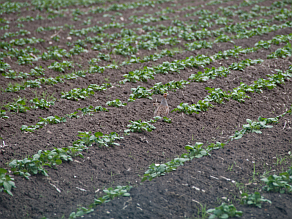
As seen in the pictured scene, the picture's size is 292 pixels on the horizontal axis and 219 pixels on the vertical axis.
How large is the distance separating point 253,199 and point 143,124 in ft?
8.08

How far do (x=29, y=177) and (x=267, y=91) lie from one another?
20.3ft

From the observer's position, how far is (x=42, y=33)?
40.8ft

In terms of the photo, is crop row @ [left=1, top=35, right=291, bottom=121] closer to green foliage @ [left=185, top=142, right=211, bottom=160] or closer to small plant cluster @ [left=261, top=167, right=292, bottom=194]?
green foliage @ [left=185, top=142, right=211, bottom=160]

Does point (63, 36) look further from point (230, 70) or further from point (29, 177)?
point (29, 177)

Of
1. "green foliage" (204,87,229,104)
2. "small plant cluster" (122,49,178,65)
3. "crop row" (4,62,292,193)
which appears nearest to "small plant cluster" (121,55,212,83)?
"small plant cluster" (122,49,178,65)

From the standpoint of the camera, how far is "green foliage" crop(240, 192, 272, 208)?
333 cm

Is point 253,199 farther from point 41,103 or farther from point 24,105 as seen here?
point 24,105

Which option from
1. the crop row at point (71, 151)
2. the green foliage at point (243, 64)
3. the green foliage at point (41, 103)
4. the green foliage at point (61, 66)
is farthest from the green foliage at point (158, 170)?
the green foliage at point (61, 66)

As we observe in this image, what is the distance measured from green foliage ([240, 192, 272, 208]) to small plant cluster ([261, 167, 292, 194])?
10.0 inches

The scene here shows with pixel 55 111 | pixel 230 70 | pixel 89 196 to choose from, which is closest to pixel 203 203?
pixel 89 196

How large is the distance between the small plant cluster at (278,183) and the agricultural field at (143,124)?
2 centimetres

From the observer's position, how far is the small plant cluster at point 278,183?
3516 millimetres

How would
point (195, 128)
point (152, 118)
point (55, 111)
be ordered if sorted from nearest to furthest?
point (195, 128), point (152, 118), point (55, 111)

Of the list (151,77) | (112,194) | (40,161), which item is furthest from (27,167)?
(151,77)
